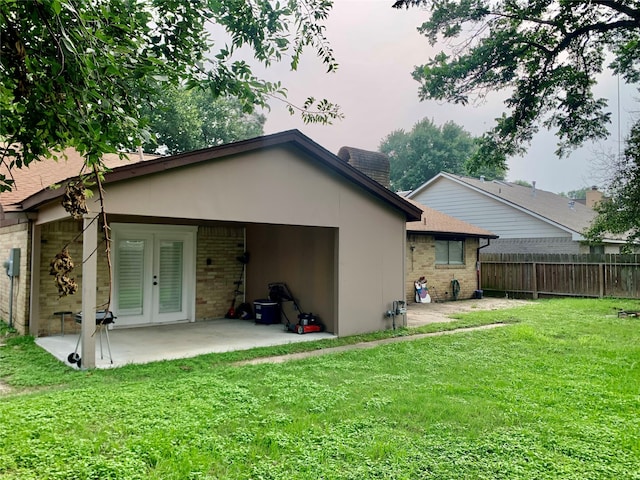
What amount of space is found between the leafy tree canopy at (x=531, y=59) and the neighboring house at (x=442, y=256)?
15.6 feet

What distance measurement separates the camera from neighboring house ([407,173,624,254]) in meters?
18.4

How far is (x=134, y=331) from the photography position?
8727mm

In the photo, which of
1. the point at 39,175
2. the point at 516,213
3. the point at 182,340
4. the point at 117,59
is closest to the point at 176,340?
the point at 182,340

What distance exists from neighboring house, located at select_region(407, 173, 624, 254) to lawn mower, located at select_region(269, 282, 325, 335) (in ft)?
43.0

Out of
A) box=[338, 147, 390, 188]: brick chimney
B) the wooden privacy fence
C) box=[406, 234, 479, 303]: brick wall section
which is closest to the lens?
box=[338, 147, 390, 188]: brick chimney

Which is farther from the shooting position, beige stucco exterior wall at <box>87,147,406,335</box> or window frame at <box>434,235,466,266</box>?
window frame at <box>434,235,466,266</box>

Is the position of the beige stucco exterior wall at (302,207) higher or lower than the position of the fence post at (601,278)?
higher

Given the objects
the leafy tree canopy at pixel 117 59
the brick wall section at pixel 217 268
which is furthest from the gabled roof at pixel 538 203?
the leafy tree canopy at pixel 117 59

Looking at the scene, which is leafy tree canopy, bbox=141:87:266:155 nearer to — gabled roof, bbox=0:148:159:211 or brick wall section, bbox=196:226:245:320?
gabled roof, bbox=0:148:159:211

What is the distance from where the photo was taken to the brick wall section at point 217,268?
10242mm

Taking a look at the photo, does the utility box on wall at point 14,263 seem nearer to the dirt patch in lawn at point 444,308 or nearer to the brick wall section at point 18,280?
the brick wall section at point 18,280

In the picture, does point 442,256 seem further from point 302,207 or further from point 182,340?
point 182,340

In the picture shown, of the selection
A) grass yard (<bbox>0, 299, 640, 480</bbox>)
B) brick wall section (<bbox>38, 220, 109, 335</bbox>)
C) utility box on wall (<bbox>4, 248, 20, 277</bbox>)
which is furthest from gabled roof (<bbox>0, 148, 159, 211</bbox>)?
grass yard (<bbox>0, 299, 640, 480</bbox>)

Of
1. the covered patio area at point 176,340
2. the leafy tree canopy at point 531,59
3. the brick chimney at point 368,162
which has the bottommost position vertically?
the covered patio area at point 176,340
